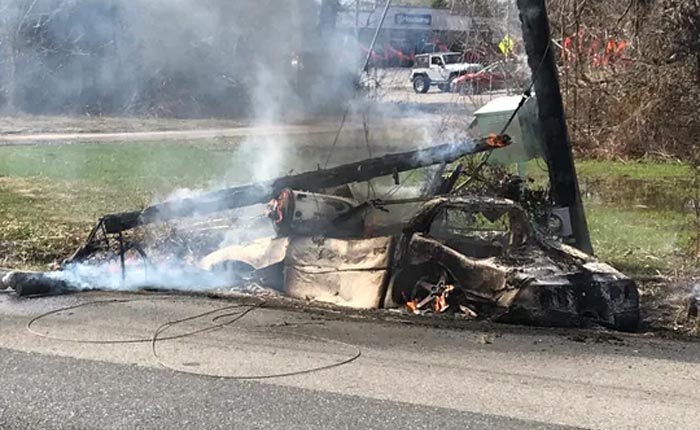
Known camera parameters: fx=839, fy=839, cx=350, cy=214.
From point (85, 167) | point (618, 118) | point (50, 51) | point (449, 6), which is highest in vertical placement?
point (449, 6)

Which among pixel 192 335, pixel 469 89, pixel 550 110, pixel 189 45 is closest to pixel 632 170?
pixel 469 89

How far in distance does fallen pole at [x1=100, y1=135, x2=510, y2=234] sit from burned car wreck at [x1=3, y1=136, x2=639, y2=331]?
0.5 inches

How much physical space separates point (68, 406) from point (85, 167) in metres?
14.4

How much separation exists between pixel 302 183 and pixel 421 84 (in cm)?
674

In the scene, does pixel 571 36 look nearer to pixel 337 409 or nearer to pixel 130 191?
pixel 130 191

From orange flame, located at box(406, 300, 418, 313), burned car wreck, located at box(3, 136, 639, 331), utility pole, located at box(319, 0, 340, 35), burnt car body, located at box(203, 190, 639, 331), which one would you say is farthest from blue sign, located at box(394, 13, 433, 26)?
orange flame, located at box(406, 300, 418, 313)

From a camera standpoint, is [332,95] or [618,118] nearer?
[332,95]

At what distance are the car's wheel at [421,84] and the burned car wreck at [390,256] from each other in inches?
162

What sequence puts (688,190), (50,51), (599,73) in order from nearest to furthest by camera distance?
(688,190) → (50,51) → (599,73)

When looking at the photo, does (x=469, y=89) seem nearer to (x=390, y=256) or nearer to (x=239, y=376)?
(x=390, y=256)

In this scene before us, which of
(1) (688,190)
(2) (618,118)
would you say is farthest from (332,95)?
(2) (618,118)

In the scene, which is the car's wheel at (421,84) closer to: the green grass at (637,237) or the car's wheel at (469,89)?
the car's wheel at (469,89)

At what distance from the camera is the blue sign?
13623mm

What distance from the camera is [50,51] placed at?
53.1 ft
